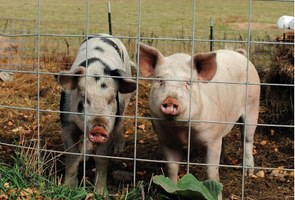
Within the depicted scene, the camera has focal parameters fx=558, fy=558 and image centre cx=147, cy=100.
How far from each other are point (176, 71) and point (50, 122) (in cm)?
326

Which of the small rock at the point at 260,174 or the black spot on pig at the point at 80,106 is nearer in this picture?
the black spot on pig at the point at 80,106

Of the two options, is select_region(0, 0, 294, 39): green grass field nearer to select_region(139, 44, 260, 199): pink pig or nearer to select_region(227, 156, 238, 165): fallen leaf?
select_region(227, 156, 238, 165): fallen leaf

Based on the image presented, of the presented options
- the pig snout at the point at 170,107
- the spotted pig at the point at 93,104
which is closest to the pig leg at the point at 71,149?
the spotted pig at the point at 93,104

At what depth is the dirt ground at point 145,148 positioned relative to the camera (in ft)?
16.7

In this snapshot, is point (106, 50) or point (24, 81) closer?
point (106, 50)

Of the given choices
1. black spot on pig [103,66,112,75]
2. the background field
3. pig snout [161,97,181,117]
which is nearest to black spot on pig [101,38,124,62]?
the background field

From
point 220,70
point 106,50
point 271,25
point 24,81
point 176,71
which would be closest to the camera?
point 176,71

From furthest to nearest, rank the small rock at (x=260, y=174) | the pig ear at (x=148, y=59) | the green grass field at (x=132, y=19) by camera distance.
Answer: the green grass field at (x=132, y=19), the small rock at (x=260, y=174), the pig ear at (x=148, y=59)

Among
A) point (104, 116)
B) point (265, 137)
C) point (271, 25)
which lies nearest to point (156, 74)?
point (104, 116)

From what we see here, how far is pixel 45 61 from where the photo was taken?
37.6 feet

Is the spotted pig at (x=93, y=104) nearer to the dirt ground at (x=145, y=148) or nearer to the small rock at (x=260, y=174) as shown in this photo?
the dirt ground at (x=145, y=148)

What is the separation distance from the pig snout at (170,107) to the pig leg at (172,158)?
0.73m

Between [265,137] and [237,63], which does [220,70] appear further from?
[265,137]

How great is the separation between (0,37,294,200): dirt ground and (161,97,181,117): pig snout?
19 centimetres
